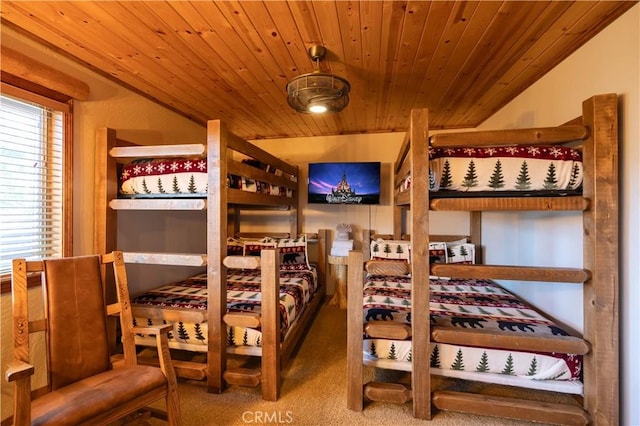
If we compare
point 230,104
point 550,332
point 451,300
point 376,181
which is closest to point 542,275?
point 550,332

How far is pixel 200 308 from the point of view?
199 cm

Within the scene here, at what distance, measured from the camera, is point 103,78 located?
2.17 metres

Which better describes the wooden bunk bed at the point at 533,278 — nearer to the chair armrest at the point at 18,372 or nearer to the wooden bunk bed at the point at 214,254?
the wooden bunk bed at the point at 214,254

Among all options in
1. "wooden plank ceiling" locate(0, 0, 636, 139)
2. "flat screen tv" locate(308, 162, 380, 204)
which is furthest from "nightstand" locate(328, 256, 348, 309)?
"wooden plank ceiling" locate(0, 0, 636, 139)

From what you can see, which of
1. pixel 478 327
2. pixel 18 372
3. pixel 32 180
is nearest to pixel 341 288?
pixel 478 327

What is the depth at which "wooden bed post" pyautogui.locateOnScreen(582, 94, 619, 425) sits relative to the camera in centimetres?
138

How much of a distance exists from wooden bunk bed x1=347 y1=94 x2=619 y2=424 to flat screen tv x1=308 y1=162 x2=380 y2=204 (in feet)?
6.15

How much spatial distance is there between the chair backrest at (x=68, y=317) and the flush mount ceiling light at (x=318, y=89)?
5.29 feet

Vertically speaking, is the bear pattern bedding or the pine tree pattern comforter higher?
the pine tree pattern comforter

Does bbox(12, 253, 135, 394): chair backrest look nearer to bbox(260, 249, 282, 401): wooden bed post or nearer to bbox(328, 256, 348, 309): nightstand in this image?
bbox(260, 249, 282, 401): wooden bed post

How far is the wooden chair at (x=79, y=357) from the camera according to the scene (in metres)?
1.17

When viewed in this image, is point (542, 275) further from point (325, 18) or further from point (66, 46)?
point (66, 46)

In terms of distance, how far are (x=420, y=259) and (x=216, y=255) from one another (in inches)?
52.2

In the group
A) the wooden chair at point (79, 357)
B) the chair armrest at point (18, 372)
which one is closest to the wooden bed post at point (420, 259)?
the wooden chair at point (79, 357)
